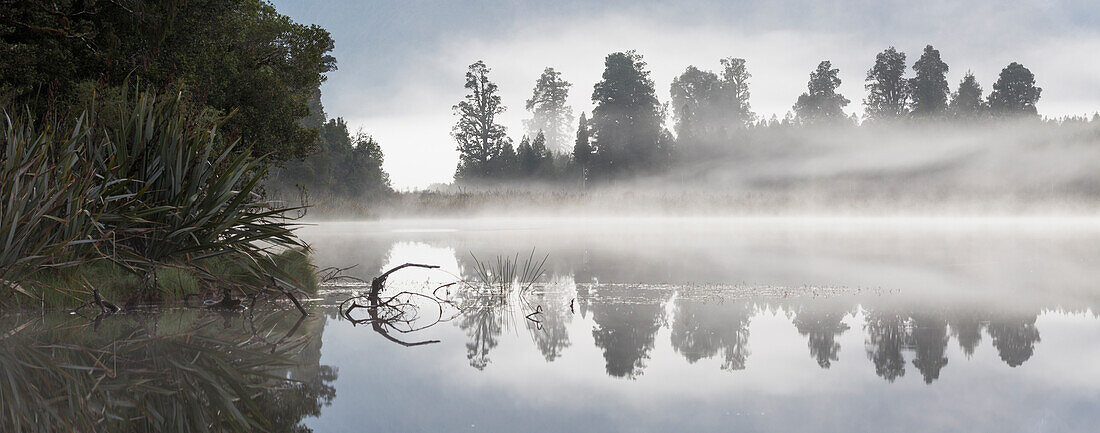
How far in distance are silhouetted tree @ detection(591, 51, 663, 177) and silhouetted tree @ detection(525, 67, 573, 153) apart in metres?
14.4

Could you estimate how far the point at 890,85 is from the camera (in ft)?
283

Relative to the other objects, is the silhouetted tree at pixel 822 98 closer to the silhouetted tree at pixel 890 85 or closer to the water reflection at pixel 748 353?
the silhouetted tree at pixel 890 85

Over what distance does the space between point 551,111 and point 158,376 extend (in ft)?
309

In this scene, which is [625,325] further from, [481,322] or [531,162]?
[531,162]

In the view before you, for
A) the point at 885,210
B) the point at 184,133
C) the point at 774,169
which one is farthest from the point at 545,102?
the point at 184,133

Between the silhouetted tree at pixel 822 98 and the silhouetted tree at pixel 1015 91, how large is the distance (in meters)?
14.3

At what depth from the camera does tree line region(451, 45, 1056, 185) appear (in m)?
73.3

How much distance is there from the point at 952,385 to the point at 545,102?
296ft

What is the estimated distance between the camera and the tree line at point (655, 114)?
7331 cm

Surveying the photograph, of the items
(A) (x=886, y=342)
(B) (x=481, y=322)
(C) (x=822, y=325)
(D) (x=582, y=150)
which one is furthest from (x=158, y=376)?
(D) (x=582, y=150)

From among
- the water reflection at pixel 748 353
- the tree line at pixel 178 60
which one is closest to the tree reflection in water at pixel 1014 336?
the water reflection at pixel 748 353

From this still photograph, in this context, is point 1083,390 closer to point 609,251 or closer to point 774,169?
point 609,251

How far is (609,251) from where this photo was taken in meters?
20.3

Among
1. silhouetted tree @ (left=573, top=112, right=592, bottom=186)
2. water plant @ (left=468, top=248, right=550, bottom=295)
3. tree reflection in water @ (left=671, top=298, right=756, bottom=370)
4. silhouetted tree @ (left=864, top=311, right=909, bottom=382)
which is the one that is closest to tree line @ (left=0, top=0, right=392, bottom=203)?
water plant @ (left=468, top=248, right=550, bottom=295)
